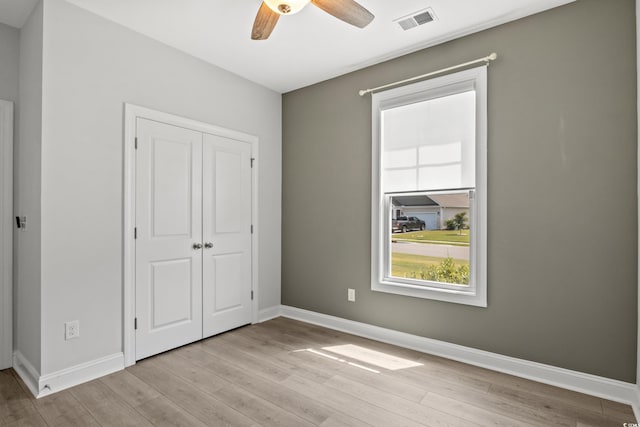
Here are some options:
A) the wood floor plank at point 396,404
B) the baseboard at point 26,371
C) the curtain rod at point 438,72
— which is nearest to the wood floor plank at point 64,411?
the baseboard at point 26,371

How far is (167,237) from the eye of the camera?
10.2 feet

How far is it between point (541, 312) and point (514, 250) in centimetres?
49

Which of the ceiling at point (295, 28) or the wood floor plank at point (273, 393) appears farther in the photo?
the ceiling at point (295, 28)

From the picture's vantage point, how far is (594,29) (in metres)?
2.38

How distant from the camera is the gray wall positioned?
90.4 inches

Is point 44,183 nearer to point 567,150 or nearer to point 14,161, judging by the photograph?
point 14,161

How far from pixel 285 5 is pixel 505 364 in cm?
300

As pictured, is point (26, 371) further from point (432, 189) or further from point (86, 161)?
point (432, 189)

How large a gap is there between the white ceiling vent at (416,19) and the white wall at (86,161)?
207cm

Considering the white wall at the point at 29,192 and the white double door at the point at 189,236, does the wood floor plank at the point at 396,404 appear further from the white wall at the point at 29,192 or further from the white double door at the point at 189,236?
the white wall at the point at 29,192

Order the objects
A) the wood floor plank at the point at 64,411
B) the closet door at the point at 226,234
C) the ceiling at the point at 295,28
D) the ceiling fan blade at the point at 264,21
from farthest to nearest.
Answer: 1. the closet door at the point at 226,234
2. the ceiling at the point at 295,28
3. the ceiling fan blade at the point at 264,21
4. the wood floor plank at the point at 64,411

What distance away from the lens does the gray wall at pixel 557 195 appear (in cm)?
230

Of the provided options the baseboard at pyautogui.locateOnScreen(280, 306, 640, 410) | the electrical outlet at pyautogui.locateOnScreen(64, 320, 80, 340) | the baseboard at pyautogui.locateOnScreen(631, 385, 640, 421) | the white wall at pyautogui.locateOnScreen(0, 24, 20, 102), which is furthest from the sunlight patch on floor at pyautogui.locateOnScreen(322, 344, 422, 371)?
the white wall at pyautogui.locateOnScreen(0, 24, 20, 102)

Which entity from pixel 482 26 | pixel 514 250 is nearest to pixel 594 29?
pixel 482 26
